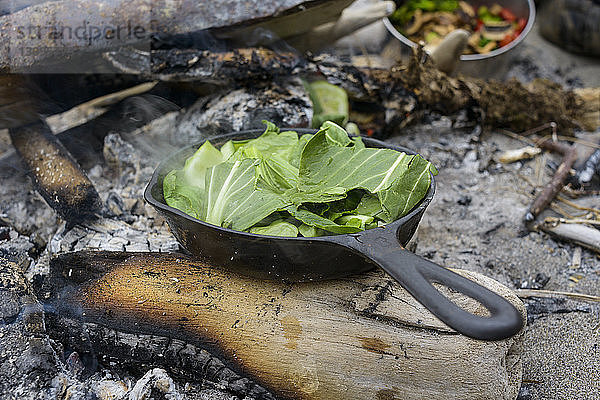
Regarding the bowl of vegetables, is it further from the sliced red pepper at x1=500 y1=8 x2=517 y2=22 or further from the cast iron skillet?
the cast iron skillet

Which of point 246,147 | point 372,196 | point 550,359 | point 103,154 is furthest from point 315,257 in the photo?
point 103,154

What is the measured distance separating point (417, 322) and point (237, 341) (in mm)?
522

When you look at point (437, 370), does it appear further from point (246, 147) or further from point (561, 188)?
point (561, 188)

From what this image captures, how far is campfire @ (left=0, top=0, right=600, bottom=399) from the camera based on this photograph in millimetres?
1381

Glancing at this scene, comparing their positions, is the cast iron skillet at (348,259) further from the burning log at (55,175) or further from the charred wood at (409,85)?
the charred wood at (409,85)

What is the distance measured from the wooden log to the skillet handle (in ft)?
1.10

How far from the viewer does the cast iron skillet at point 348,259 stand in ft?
3.31

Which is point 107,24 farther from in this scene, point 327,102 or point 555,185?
point 555,185

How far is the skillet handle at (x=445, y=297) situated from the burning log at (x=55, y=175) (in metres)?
1.31

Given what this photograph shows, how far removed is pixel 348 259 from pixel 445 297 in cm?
35

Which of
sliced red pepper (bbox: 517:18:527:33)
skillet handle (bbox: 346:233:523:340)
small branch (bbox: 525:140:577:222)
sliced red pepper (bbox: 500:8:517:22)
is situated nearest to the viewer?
skillet handle (bbox: 346:233:523:340)

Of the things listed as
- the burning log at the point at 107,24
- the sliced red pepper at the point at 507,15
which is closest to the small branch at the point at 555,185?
the burning log at the point at 107,24

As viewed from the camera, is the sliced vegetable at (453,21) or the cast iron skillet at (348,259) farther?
the sliced vegetable at (453,21)

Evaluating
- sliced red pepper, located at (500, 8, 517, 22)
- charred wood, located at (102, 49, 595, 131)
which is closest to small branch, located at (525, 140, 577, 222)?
charred wood, located at (102, 49, 595, 131)
